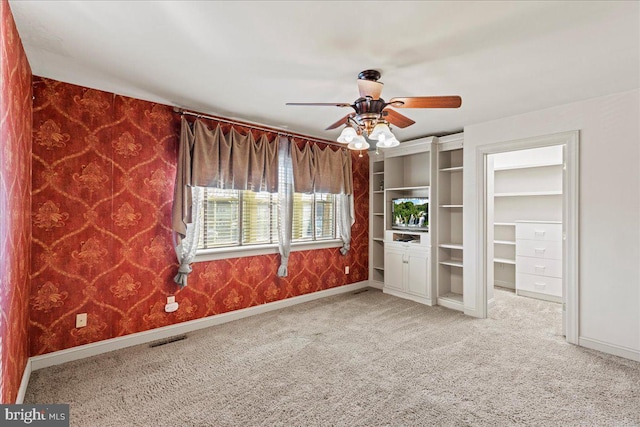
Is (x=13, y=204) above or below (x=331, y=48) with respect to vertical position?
below

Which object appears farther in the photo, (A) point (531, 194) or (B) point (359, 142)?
(A) point (531, 194)

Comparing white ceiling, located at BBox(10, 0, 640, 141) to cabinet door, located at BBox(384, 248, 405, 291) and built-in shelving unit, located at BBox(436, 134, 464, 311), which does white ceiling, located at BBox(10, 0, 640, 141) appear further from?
cabinet door, located at BBox(384, 248, 405, 291)

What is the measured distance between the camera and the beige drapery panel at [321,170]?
4566mm

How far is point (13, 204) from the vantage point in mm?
2037

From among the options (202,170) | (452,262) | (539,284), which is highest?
(202,170)

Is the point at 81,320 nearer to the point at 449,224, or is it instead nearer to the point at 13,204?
the point at 13,204

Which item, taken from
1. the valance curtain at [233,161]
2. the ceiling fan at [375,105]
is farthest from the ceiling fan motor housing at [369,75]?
the valance curtain at [233,161]

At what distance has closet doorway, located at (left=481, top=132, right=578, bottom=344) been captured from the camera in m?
4.24

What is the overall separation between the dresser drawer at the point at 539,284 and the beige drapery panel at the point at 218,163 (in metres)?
4.18

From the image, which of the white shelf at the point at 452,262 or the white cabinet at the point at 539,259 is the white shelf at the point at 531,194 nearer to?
the white cabinet at the point at 539,259

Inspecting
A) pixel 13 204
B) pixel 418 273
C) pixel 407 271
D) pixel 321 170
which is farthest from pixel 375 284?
pixel 13 204

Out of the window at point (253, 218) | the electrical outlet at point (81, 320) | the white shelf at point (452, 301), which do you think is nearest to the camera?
the electrical outlet at point (81, 320)

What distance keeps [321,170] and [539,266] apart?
3.69 metres

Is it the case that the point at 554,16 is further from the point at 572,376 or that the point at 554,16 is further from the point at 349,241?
the point at 349,241
